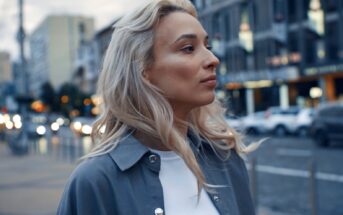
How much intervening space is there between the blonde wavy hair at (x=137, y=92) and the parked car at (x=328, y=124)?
16702 mm

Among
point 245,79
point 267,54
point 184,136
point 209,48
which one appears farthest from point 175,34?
point 245,79

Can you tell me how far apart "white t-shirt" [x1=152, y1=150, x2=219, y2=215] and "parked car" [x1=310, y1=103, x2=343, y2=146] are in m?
16.6

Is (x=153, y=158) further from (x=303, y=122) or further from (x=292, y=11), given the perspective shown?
(x=292, y=11)

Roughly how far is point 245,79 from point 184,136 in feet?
125

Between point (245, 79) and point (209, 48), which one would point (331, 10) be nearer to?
point (245, 79)

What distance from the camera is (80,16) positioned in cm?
3909

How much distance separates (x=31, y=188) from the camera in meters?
9.46

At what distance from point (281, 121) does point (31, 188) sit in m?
19.1

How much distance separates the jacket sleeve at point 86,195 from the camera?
1.49m

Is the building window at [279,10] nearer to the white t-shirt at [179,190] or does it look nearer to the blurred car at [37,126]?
the blurred car at [37,126]

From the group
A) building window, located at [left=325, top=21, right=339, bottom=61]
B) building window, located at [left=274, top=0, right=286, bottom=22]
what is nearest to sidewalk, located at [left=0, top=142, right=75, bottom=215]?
building window, located at [left=325, top=21, right=339, bottom=61]

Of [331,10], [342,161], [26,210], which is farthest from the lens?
[331,10]

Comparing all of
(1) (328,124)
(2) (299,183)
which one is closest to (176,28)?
(2) (299,183)

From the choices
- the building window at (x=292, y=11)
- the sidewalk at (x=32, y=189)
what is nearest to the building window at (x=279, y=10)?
the building window at (x=292, y=11)
